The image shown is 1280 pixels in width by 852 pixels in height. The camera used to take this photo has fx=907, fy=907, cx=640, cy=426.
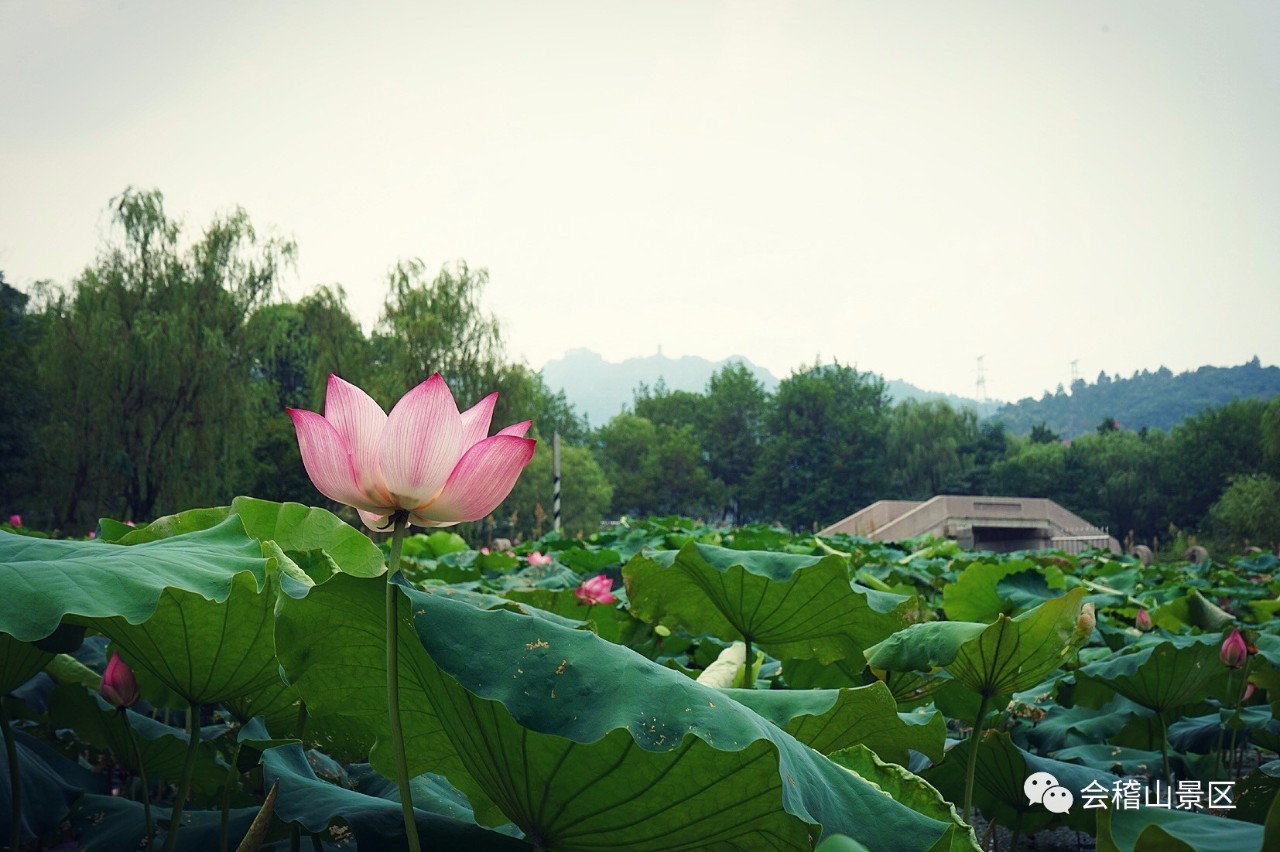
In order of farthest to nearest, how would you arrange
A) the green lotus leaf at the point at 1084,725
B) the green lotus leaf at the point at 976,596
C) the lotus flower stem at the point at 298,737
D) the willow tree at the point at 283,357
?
the willow tree at the point at 283,357 < the green lotus leaf at the point at 976,596 < the green lotus leaf at the point at 1084,725 < the lotus flower stem at the point at 298,737

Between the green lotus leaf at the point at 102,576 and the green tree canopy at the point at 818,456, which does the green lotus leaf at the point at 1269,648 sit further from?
the green tree canopy at the point at 818,456

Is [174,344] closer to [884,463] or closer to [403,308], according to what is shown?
[403,308]

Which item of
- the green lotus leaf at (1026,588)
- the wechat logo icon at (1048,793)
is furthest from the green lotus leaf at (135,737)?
the green lotus leaf at (1026,588)

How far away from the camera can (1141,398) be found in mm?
130250

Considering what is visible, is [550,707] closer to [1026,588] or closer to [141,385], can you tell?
[1026,588]

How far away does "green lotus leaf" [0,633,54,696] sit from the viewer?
103 centimetres

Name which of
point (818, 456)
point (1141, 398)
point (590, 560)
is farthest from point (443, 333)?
point (1141, 398)

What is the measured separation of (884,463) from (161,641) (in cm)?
4909

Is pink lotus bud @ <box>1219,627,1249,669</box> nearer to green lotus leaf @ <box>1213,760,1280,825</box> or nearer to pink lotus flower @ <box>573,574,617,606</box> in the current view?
green lotus leaf @ <box>1213,760,1280,825</box>

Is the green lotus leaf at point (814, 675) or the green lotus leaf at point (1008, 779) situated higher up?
the green lotus leaf at point (814, 675)

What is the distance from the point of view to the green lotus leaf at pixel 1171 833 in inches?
26.4

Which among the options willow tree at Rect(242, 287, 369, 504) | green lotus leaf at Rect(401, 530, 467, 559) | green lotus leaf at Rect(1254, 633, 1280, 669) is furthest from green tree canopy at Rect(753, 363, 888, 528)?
green lotus leaf at Rect(1254, 633, 1280, 669)

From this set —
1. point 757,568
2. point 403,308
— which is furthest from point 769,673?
point 403,308

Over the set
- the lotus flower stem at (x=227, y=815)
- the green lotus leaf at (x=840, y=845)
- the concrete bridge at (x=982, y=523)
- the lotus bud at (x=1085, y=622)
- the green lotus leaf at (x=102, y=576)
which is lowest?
the concrete bridge at (x=982, y=523)
